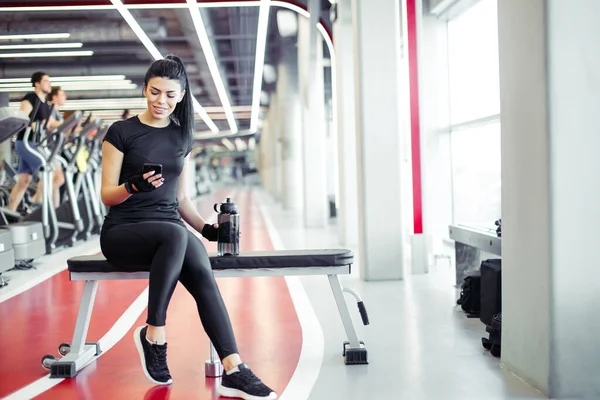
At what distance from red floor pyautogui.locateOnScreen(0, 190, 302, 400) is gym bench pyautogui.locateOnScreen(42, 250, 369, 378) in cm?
8

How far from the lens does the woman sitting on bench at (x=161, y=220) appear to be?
279 centimetres

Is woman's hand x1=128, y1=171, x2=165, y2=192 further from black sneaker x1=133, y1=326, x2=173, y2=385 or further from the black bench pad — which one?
black sneaker x1=133, y1=326, x2=173, y2=385

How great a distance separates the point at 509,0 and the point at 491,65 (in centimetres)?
413

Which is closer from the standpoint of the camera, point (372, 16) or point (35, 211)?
point (372, 16)

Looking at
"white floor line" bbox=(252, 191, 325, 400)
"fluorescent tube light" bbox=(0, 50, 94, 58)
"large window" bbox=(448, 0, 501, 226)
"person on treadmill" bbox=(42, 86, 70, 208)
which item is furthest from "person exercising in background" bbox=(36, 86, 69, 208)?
"large window" bbox=(448, 0, 501, 226)

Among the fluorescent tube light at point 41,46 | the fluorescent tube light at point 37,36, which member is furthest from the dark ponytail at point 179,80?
the fluorescent tube light at point 41,46

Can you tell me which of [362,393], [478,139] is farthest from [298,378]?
[478,139]

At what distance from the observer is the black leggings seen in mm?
2797

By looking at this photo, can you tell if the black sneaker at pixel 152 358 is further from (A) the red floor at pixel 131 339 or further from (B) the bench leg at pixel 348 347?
(B) the bench leg at pixel 348 347

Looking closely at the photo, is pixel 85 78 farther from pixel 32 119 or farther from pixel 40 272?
pixel 40 272

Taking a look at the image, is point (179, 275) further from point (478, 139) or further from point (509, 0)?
point (478, 139)

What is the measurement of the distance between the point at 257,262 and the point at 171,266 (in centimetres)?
43

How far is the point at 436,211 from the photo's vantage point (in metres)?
8.08

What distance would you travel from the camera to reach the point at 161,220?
309 centimetres
